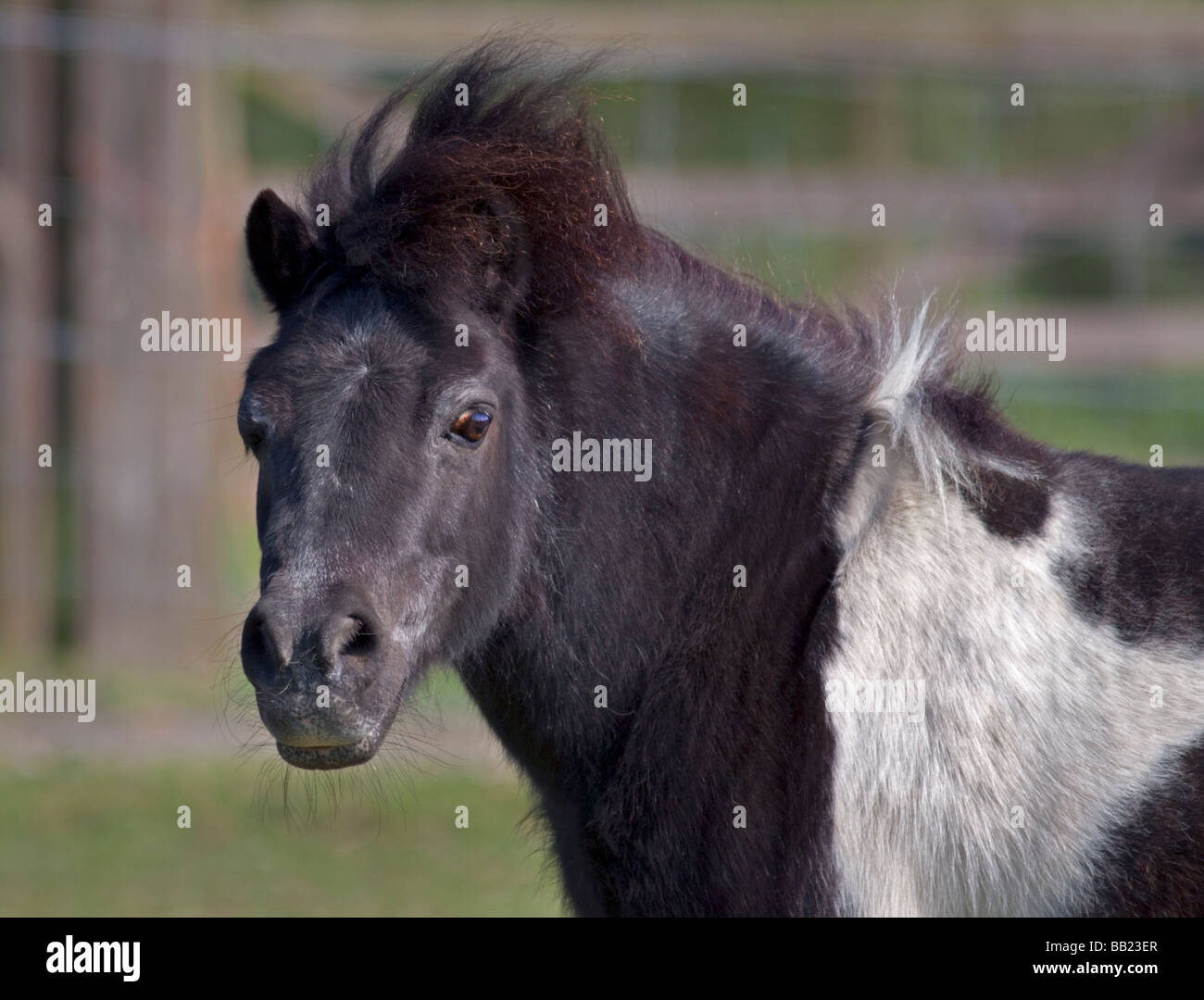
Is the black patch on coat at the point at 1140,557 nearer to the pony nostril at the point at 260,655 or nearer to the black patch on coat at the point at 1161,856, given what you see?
the black patch on coat at the point at 1161,856

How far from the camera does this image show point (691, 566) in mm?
3510

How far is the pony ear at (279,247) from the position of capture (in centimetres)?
363

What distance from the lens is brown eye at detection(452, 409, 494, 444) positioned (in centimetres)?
335

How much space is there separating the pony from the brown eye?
1 centimetres

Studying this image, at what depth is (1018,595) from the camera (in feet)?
10.9

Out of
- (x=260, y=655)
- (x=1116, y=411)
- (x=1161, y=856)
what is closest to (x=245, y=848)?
(x=260, y=655)

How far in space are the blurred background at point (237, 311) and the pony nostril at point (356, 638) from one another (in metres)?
2.80
